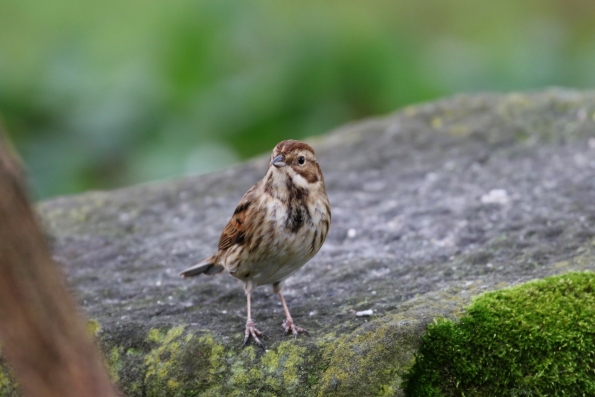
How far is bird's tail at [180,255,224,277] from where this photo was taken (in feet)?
15.3

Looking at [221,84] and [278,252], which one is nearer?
[278,252]

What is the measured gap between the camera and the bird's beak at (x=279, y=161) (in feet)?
14.2

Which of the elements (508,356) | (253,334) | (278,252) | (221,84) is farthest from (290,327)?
(221,84)

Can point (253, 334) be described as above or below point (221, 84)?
below

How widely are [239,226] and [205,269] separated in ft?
1.38

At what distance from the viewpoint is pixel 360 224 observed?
17.6 ft

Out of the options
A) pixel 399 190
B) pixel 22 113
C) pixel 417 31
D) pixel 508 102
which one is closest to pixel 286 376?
pixel 399 190

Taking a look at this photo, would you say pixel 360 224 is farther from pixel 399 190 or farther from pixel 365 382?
pixel 365 382

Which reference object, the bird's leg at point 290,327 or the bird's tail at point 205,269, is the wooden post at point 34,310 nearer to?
the bird's leg at point 290,327

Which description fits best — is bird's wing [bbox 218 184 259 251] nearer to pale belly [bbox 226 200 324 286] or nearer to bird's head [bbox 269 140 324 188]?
pale belly [bbox 226 200 324 286]

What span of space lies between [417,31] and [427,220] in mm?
6677

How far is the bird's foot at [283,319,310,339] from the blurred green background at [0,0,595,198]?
14.2 feet

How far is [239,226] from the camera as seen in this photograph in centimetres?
445

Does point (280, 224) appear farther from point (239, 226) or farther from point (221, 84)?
point (221, 84)
